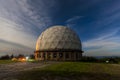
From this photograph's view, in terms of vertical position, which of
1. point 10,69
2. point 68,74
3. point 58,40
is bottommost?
point 68,74

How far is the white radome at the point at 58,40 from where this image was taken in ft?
165

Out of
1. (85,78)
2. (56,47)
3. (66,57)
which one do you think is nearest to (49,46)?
(56,47)

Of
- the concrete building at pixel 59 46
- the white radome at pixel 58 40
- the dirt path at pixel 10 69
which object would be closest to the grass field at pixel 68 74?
the dirt path at pixel 10 69

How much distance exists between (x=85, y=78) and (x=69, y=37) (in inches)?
1492

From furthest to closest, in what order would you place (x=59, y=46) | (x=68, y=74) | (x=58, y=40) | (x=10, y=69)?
(x=58, y=40) → (x=59, y=46) → (x=10, y=69) → (x=68, y=74)

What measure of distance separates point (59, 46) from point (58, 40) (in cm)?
241

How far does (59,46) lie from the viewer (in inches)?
1961

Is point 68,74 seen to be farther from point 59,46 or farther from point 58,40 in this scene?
point 58,40

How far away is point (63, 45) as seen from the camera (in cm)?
5006

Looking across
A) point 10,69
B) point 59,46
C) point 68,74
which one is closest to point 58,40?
point 59,46

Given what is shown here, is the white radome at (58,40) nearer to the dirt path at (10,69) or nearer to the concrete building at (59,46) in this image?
the concrete building at (59,46)

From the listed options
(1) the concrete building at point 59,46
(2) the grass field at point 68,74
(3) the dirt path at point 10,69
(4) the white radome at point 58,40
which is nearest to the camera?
(2) the grass field at point 68,74

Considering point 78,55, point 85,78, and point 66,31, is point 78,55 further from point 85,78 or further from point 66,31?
point 85,78

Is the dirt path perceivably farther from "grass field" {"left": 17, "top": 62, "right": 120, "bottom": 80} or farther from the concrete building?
the concrete building
